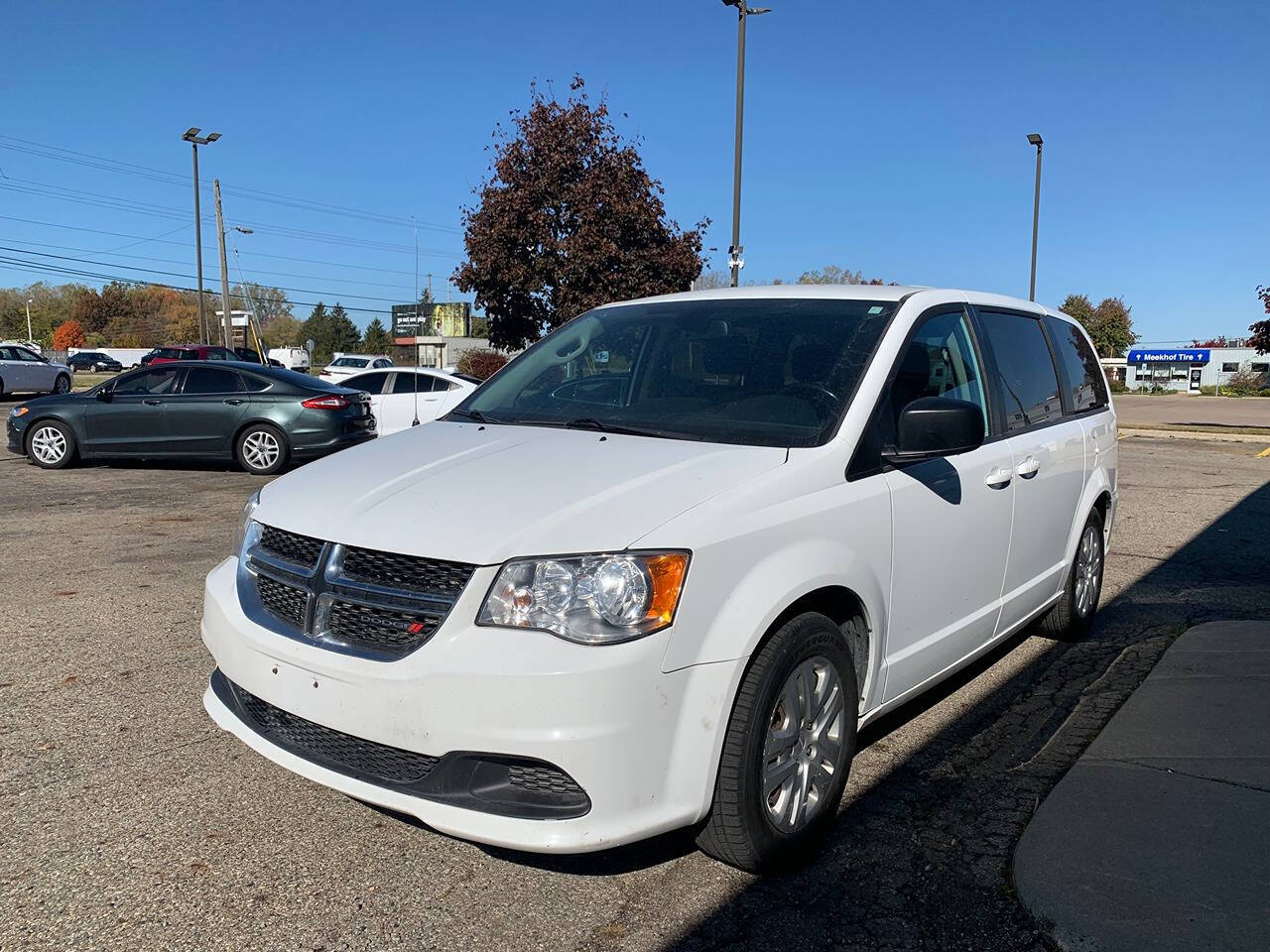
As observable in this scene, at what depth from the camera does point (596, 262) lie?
21172 millimetres

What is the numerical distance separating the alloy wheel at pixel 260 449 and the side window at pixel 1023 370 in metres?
9.75

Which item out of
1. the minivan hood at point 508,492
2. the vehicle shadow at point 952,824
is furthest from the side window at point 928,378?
the vehicle shadow at point 952,824

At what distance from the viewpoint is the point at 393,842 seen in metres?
A: 3.18

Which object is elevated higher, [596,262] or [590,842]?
[596,262]

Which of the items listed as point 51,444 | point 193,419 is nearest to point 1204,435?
point 193,419

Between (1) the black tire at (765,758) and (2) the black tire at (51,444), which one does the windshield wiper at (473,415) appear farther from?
(2) the black tire at (51,444)

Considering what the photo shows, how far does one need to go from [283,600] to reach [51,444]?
1145 cm

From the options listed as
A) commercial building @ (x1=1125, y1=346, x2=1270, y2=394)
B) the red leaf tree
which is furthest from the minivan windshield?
the red leaf tree

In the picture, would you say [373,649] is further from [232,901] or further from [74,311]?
[74,311]

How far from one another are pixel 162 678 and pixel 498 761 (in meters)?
2.68

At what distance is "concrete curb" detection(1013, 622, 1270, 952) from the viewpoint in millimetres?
2762

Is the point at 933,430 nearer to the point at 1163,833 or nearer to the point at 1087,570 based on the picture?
the point at 1163,833

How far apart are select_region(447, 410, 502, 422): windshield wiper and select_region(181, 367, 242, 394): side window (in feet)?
30.2

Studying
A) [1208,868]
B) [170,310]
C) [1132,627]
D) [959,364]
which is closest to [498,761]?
[1208,868]
